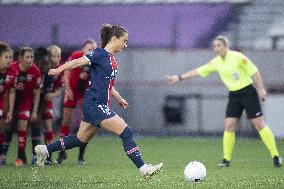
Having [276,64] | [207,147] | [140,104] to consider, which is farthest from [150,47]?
[207,147]

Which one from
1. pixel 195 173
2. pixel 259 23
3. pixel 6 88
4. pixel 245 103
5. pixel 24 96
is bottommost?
pixel 195 173

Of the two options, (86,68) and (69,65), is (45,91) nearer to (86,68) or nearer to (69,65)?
(86,68)

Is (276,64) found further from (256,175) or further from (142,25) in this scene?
(256,175)

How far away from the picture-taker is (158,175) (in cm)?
1232

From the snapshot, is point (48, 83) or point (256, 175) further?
point (48, 83)

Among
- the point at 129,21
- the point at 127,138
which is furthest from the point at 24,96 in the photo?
the point at 129,21

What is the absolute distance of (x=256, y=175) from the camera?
12.3 m

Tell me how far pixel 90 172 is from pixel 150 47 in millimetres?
14160

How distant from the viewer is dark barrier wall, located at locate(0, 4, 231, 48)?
→ 28.2 m

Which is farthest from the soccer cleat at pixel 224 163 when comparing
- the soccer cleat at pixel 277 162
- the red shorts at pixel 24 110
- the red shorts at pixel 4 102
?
the red shorts at pixel 4 102

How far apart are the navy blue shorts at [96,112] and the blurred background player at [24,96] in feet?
11.8

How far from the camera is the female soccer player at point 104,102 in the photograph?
10812mm

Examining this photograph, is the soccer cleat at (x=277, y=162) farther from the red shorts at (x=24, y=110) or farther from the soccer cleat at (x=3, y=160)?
the soccer cleat at (x=3, y=160)

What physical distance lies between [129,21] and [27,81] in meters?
15.0
